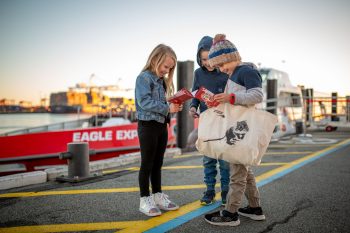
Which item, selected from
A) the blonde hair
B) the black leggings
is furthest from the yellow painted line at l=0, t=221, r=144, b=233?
the blonde hair

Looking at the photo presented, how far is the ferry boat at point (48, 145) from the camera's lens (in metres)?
9.27

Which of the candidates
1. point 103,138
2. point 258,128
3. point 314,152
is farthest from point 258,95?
point 103,138

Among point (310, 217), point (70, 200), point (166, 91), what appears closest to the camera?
point (310, 217)

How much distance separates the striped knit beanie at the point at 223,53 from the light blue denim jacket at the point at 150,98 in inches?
23.9

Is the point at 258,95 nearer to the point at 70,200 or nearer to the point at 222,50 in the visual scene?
the point at 222,50

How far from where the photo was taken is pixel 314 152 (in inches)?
285

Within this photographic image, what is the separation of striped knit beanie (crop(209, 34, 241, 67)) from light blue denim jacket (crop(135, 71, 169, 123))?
61 centimetres

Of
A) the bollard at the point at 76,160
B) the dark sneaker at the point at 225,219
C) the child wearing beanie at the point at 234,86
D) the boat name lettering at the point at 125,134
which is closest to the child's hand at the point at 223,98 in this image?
the child wearing beanie at the point at 234,86

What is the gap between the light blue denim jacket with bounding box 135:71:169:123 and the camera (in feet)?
9.41

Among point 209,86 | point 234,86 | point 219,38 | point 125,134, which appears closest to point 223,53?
point 219,38

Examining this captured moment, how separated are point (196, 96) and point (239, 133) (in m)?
0.48

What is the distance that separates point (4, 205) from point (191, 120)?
5945 millimetres

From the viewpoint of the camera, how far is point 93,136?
1025 centimetres

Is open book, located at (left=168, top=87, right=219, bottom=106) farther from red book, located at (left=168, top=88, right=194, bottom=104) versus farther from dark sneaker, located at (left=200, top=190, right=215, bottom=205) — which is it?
dark sneaker, located at (left=200, top=190, right=215, bottom=205)
